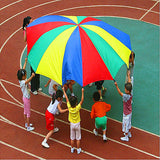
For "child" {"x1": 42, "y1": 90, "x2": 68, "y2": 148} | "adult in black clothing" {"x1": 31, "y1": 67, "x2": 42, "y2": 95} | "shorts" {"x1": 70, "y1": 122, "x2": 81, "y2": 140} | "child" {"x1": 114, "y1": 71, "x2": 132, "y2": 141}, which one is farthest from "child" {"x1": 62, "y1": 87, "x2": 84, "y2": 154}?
"adult in black clothing" {"x1": 31, "y1": 67, "x2": 42, "y2": 95}

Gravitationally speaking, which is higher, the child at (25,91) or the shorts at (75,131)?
the child at (25,91)

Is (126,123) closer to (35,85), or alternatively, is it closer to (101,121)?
(101,121)

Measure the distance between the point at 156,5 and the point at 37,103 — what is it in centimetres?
813

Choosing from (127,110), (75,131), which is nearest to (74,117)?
(75,131)

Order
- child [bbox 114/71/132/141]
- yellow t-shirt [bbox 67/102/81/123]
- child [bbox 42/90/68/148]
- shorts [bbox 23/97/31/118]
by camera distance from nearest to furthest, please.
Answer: yellow t-shirt [bbox 67/102/81/123]
child [bbox 114/71/132/141]
child [bbox 42/90/68/148]
shorts [bbox 23/97/31/118]

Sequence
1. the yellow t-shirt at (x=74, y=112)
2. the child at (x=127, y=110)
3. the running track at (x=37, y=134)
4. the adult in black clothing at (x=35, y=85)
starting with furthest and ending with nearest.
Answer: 1. the adult in black clothing at (x=35, y=85)
2. the running track at (x=37, y=134)
3. the child at (x=127, y=110)
4. the yellow t-shirt at (x=74, y=112)

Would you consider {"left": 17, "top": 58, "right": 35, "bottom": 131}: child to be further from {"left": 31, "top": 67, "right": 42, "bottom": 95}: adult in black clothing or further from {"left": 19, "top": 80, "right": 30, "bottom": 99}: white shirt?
{"left": 31, "top": 67, "right": 42, "bottom": 95}: adult in black clothing

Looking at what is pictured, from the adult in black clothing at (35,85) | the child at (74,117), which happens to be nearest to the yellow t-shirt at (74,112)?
the child at (74,117)

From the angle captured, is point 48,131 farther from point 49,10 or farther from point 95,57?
point 49,10

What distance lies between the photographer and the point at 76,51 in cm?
738

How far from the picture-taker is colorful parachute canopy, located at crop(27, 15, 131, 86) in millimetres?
7277

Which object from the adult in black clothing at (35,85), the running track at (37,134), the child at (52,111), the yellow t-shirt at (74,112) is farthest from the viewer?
the adult in black clothing at (35,85)

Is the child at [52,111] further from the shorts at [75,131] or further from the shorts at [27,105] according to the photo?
the shorts at [27,105]

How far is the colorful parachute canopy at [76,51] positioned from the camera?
23.9 feet
